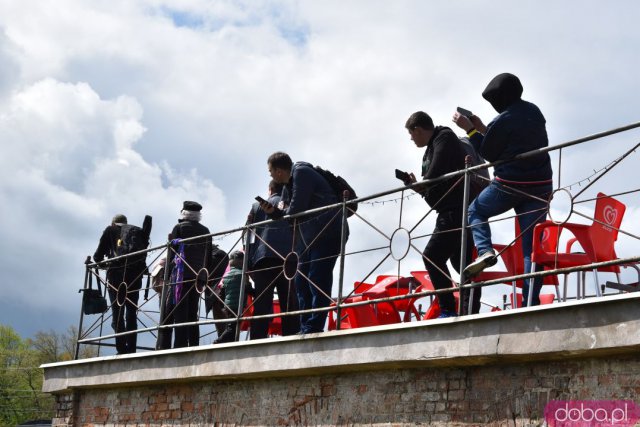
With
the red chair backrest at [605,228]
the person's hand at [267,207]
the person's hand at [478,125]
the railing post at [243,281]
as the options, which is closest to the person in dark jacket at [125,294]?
the railing post at [243,281]

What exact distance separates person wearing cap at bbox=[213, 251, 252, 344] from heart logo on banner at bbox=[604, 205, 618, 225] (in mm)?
3871

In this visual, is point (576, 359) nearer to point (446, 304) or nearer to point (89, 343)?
point (446, 304)

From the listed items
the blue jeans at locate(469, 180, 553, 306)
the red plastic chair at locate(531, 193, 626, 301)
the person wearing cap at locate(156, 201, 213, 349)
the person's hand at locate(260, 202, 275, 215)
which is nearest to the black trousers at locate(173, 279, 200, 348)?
the person wearing cap at locate(156, 201, 213, 349)

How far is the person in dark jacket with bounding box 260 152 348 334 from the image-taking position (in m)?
8.69

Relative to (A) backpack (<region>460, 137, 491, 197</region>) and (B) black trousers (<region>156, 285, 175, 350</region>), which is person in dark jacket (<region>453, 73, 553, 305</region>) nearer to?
(A) backpack (<region>460, 137, 491, 197</region>)

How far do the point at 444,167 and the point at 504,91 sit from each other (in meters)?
0.76

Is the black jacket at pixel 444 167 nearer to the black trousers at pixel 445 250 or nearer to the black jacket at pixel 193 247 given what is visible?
the black trousers at pixel 445 250

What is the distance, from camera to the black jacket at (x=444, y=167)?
7.96 metres

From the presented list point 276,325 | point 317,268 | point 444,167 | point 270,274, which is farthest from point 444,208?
point 276,325

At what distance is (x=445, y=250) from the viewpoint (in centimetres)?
789

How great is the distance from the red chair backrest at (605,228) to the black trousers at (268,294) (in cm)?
301

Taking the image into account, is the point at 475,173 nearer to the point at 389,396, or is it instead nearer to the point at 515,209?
the point at 515,209

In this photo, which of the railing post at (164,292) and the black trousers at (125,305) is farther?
the black trousers at (125,305)

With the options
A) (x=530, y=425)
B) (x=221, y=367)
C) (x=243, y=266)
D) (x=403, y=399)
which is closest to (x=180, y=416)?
(x=221, y=367)
